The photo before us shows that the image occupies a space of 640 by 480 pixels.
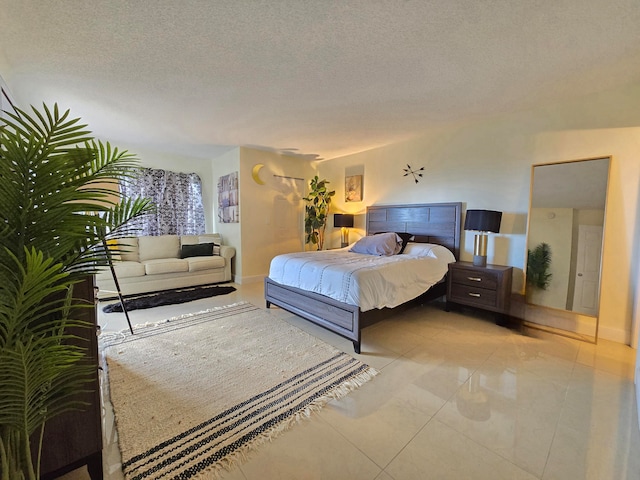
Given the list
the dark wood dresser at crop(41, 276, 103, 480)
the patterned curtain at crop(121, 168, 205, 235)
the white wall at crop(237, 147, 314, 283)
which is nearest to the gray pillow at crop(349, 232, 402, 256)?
the white wall at crop(237, 147, 314, 283)

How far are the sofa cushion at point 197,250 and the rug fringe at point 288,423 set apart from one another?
3.60 metres

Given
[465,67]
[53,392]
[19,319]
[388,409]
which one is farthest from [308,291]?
[465,67]

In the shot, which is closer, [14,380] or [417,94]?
[14,380]

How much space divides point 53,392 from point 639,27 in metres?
3.55

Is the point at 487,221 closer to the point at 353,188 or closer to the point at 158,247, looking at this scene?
the point at 353,188

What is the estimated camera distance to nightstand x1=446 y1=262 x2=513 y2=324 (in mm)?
2861

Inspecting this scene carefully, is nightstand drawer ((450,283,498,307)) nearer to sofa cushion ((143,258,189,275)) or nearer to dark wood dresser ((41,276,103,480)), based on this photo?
dark wood dresser ((41,276,103,480))

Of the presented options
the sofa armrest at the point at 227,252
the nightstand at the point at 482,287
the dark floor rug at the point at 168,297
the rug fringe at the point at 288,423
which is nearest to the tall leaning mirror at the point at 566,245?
the nightstand at the point at 482,287

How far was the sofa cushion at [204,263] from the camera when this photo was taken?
4273mm

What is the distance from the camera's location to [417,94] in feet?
8.55

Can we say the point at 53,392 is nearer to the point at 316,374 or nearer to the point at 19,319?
the point at 19,319

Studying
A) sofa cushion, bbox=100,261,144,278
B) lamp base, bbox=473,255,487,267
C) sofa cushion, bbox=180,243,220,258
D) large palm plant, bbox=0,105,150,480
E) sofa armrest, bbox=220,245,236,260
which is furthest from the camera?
sofa armrest, bbox=220,245,236,260

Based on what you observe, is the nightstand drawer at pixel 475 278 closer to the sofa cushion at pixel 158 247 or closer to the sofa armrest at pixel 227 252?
the sofa armrest at pixel 227 252

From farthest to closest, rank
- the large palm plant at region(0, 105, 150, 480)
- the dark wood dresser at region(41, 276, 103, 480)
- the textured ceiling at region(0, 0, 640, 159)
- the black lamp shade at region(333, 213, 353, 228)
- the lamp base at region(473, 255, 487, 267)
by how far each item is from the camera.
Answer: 1. the black lamp shade at region(333, 213, 353, 228)
2. the lamp base at region(473, 255, 487, 267)
3. the textured ceiling at region(0, 0, 640, 159)
4. the dark wood dresser at region(41, 276, 103, 480)
5. the large palm plant at region(0, 105, 150, 480)
